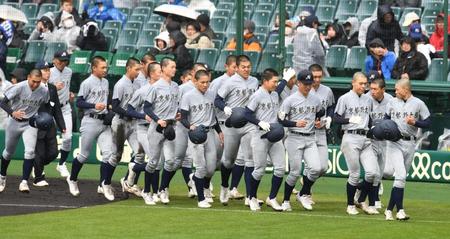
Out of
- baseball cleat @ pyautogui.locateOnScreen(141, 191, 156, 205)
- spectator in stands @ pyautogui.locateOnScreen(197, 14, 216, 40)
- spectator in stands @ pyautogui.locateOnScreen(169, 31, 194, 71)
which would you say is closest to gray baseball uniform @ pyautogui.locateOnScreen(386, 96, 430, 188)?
baseball cleat @ pyautogui.locateOnScreen(141, 191, 156, 205)

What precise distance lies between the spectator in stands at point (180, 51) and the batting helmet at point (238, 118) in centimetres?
494

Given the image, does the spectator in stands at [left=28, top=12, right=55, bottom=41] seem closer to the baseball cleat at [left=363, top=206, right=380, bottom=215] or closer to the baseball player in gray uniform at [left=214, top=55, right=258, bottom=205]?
the baseball player in gray uniform at [left=214, top=55, right=258, bottom=205]

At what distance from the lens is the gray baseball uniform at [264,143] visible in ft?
58.5

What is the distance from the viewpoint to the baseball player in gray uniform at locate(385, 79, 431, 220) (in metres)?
16.8

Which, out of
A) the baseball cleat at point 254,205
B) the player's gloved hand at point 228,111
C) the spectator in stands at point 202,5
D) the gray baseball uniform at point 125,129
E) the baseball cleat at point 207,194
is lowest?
the baseball cleat at point 207,194

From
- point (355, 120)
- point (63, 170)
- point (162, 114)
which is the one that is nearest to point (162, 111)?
point (162, 114)

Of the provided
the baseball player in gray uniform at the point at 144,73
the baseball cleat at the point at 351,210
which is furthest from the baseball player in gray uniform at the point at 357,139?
the baseball player in gray uniform at the point at 144,73

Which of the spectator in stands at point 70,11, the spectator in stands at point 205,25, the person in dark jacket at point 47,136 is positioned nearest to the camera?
the person in dark jacket at point 47,136

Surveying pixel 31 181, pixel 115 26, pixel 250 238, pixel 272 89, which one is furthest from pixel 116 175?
pixel 250 238

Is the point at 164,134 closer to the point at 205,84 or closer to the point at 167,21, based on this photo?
the point at 205,84

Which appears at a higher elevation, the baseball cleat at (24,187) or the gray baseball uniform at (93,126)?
the gray baseball uniform at (93,126)

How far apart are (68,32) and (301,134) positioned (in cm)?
791

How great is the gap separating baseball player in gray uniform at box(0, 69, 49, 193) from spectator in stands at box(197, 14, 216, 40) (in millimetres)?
4678

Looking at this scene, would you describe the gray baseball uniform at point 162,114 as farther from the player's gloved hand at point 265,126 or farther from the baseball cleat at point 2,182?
the baseball cleat at point 2,182
